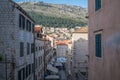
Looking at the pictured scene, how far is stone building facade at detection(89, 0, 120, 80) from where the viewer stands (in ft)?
42.5

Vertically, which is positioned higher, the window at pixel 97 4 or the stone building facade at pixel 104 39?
the window at pixel 97 4

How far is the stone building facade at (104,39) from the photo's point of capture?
42.5 feet

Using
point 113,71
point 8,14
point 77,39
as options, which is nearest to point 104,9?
point 113,71

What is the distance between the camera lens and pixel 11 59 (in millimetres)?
20953

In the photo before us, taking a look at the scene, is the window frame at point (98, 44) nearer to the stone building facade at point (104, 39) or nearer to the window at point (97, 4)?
the stone building facade at point (104, 39)

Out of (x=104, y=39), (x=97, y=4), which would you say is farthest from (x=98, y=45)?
(x=97, y=4)

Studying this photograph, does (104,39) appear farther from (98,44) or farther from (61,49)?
(61,49)

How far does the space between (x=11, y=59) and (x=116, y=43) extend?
1074cm

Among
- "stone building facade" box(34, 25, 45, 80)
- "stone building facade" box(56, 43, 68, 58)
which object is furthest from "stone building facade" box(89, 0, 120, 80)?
"stone building facade" box(56, 43, 68, 58)

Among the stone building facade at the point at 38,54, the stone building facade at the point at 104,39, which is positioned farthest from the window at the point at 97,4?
the stone building facade at the point at 38,54

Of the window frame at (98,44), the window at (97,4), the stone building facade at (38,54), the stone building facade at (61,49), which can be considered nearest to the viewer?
the window frame at (98,44)

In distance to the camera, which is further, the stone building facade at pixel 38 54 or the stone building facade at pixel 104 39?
the stone building facade at pixel 38 54

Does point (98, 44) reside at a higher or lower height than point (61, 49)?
higher

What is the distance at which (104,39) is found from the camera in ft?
50.3
